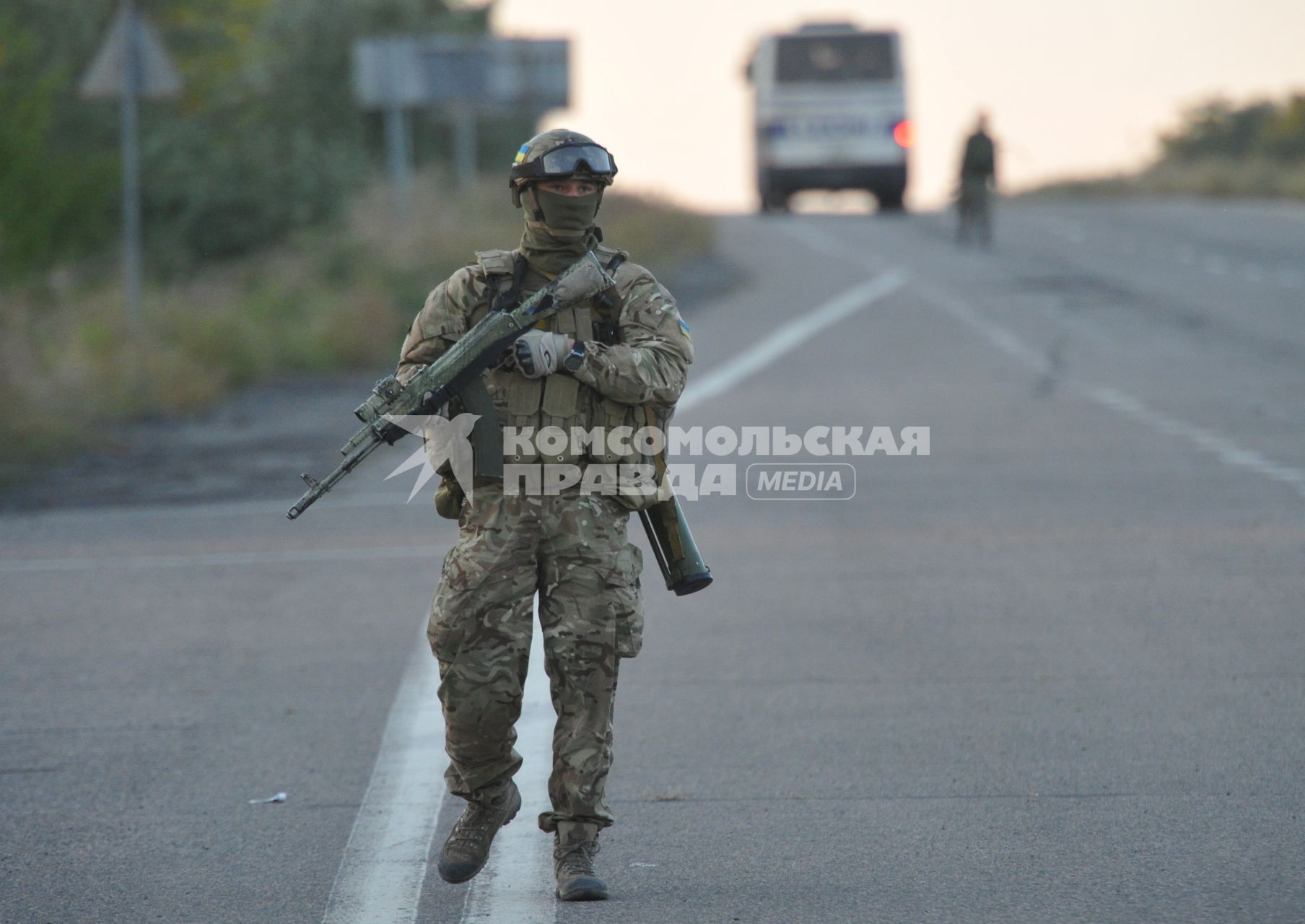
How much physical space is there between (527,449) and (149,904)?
1488 millimetres

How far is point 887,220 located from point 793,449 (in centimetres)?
2802

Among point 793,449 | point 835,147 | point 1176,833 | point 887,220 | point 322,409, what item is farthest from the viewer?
point 887,220

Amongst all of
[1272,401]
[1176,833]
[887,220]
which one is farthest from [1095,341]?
[887,220]

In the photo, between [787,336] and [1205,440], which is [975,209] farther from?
[1205,440]

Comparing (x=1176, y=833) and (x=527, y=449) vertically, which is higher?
(x=527, y=449)

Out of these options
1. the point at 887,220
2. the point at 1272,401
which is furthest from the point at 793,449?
the point at 887,220

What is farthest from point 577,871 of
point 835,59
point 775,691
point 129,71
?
point 835,59

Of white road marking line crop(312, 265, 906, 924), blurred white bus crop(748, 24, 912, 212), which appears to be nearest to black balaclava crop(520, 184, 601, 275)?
white road marking line crop(312, 265, 906, 924)

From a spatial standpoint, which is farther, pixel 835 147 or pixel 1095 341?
pixel 835 147

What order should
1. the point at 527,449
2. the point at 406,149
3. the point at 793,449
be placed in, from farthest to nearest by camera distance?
the point at 406,149
the point at 793,449
the point at 527,449

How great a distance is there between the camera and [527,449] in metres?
4.46

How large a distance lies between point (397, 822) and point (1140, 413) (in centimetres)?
1062

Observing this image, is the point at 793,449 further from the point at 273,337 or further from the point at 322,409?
the point at 273,337

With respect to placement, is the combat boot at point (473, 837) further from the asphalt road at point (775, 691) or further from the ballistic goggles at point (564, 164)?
the ballistic goggles at point (564, 164)
